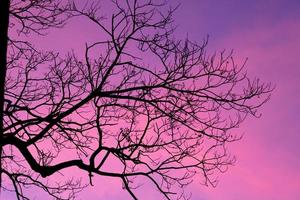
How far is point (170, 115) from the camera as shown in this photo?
347 inches

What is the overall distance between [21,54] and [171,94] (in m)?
2.74

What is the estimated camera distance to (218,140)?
8.98 meters

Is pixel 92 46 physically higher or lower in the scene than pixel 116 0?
lower

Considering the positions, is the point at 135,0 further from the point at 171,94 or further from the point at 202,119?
the point at 202,119

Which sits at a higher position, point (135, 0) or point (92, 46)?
point (135, 0)

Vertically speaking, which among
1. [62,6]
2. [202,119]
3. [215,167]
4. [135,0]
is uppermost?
[62,6]

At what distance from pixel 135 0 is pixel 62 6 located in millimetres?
1398

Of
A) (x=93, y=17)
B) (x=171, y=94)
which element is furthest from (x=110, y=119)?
(x=93, y=17)

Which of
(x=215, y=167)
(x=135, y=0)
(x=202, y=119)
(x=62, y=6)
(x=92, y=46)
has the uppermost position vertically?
(x=62, y=6)

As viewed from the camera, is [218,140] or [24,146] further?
[218,140]

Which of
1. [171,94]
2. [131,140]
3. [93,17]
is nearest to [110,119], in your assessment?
[131,140]

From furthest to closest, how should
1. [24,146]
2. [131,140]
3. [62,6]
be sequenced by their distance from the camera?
[62,6]
[131,140]
[24,146]

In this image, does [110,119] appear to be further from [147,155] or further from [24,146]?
[24,146]

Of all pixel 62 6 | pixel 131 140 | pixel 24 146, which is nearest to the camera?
pixel 24 146
